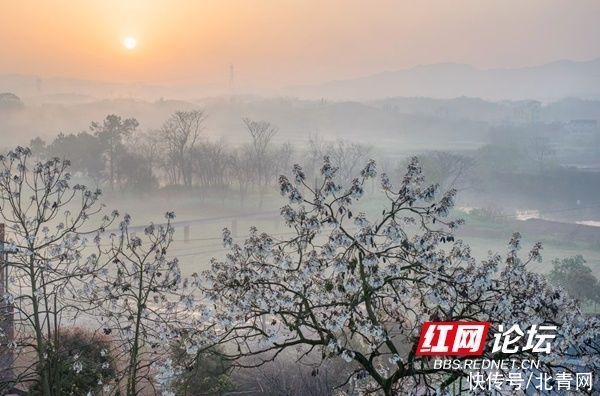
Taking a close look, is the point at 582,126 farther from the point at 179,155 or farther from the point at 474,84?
the point at 179,155

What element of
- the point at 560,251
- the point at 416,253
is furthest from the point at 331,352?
the point at 560,251

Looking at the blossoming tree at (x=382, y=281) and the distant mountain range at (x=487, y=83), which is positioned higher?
the distant mountain range at (x=487, y=83)

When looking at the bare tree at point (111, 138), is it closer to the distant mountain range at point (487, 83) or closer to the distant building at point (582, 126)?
the distant mountain range at point (487, 83)

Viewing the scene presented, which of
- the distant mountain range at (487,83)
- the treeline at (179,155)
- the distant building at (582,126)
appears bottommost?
the treeline at (179,155)

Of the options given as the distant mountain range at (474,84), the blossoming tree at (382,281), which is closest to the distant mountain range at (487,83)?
the distant mountain range at (474,84)
